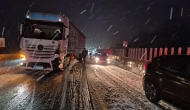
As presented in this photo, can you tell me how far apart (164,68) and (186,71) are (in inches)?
43.0

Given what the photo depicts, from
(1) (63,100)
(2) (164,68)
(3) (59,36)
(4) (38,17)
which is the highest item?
(4) (38,17)

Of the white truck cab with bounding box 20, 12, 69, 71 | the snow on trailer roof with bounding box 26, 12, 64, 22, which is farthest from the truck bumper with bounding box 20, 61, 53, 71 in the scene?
the snow on trailer roof with bounding box 26, 12, 64, 22

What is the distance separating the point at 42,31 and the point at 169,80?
374 inches

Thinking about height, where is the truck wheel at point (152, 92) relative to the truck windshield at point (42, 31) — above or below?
below

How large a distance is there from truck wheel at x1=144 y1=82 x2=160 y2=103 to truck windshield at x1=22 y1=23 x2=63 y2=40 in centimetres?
770

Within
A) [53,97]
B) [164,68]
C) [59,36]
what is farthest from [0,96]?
[59,36]

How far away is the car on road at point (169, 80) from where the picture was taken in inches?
247

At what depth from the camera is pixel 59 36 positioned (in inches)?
567

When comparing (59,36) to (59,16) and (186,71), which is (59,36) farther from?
(186,71)

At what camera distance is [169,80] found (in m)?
6.93

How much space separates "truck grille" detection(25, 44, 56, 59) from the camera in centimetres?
1386

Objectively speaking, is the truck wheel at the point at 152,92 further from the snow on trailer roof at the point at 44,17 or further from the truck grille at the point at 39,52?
the snow on trailer roof at the point at 44,17

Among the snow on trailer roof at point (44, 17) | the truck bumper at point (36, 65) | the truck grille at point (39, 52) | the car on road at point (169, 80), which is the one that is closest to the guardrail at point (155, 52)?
the car on road at point (169, 80)

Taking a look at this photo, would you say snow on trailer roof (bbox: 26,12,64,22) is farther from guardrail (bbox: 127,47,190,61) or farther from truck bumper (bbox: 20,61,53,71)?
guardrail (bbox: 127,47,190,61)
